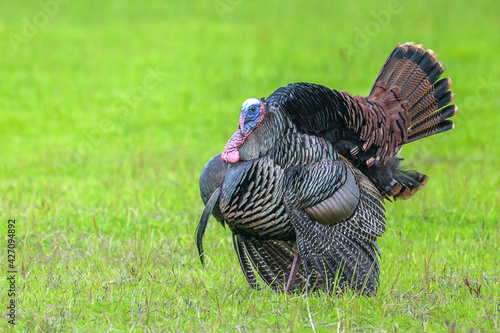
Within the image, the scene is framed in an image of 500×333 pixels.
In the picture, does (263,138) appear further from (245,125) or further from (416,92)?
(416,92)

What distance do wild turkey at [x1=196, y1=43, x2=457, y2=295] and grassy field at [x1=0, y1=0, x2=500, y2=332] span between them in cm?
26

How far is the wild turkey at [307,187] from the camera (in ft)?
14.5

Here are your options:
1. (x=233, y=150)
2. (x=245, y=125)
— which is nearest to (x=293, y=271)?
(x=233, y=150)

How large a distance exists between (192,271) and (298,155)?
1.24 metres

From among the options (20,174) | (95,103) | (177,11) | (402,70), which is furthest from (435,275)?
(177,11)

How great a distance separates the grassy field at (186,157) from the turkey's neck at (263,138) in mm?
926

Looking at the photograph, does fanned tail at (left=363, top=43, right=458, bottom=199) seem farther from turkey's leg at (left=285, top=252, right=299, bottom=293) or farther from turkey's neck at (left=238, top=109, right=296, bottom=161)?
turkey's leg at (left=285, top=252, right=299, bottom=293)

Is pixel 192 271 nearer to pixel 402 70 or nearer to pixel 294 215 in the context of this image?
pixel 294 215

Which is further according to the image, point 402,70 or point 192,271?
point 402,70

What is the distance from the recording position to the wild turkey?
175 inches

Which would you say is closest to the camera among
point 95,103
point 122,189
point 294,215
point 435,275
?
point 294,215

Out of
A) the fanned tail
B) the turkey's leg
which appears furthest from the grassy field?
the fanned tail

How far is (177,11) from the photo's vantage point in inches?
582

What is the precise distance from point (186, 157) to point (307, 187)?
4644mm
